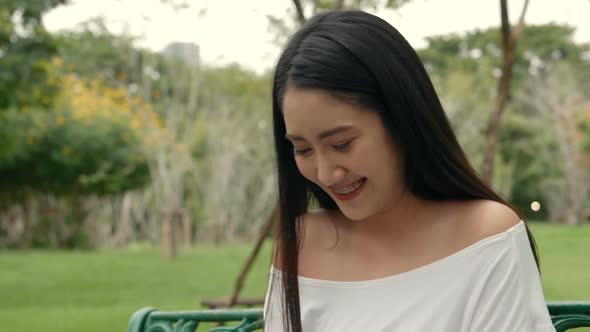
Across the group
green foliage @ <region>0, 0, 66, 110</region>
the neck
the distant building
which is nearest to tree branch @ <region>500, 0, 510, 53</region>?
the neck

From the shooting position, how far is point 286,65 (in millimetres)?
1689

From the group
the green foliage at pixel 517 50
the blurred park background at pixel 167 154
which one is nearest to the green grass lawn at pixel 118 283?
the blurred park background at pixel 167 154

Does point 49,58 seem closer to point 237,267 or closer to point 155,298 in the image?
→ point 155,298

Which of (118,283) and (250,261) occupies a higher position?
(250,261)

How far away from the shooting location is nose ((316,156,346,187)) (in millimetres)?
1609

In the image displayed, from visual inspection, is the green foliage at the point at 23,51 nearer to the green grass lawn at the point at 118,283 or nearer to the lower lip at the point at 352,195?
the green grass lawn at the point at 118,283

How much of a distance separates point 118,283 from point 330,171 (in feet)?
33.3

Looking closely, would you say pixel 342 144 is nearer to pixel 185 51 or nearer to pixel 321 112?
pixel 321 112

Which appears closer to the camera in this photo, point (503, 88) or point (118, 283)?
point (503, 88)

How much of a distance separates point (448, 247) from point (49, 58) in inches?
339

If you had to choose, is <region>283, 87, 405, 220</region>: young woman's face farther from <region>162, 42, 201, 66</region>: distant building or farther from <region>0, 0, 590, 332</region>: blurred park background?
<region>162, 42, 201, 66</region>: distant building

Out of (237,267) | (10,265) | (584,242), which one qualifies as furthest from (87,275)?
(584,242)

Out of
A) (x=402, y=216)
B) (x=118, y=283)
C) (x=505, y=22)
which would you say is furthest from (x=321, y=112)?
Answer: (x=118, y=283)

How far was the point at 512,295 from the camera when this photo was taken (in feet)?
5.31
